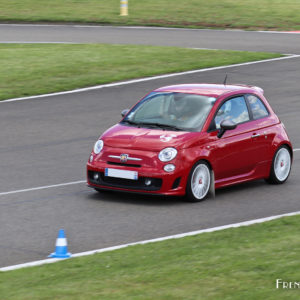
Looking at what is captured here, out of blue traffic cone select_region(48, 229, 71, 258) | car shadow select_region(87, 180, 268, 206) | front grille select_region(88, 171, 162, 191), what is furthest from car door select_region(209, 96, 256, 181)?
blue traffic cone select_region(48, 229, 71, 258)

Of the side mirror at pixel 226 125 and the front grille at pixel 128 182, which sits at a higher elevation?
the side mirror at pixel 226 125

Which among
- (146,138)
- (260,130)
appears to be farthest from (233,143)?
(146,138)

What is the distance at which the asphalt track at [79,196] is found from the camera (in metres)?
10.4

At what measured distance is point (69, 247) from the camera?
9.77 metres

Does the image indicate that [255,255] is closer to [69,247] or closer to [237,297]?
[237,297]

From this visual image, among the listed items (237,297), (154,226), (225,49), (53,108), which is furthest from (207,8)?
(237,297)

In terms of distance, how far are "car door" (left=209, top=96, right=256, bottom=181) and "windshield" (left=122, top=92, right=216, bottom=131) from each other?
241mm

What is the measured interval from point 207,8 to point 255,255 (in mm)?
32504

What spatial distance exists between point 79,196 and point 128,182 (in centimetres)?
91

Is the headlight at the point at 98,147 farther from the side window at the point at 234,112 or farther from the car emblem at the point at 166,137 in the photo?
the side window at the point at 234,112

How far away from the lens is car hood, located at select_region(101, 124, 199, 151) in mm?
12116

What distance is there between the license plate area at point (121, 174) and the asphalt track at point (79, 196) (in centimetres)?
38

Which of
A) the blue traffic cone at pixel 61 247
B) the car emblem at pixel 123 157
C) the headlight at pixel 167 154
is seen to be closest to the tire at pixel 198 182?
the headlight at pixel 167 154

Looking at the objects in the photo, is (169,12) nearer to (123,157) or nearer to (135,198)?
(135,198)
